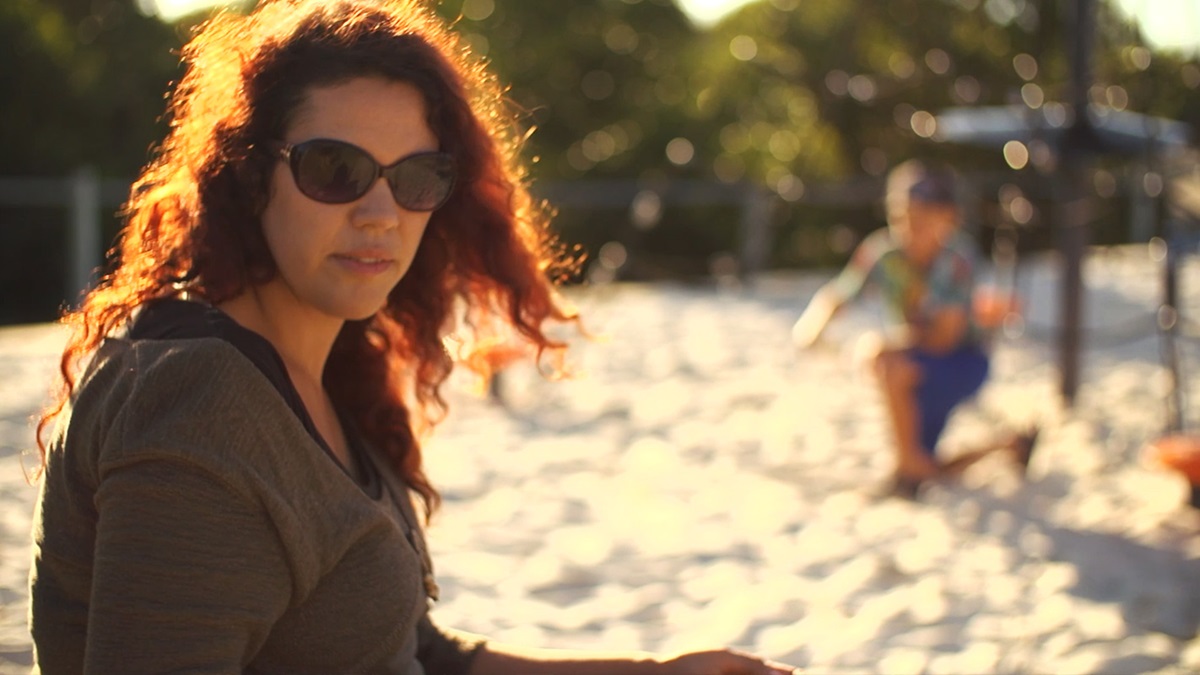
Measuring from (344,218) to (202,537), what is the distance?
44 cm

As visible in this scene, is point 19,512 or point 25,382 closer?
point 19,512

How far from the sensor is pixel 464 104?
1.61 meters

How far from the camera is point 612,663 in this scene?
173 centimetres

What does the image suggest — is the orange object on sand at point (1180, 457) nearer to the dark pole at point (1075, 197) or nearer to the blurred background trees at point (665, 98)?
the dark pole at point (1075, 197)

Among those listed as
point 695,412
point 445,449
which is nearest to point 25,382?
point 445,449

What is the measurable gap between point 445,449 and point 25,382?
2.43 metres

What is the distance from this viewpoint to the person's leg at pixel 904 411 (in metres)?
4.34

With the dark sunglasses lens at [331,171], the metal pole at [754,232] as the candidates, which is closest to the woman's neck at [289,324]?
the dark sunglasses lens at [331,171]

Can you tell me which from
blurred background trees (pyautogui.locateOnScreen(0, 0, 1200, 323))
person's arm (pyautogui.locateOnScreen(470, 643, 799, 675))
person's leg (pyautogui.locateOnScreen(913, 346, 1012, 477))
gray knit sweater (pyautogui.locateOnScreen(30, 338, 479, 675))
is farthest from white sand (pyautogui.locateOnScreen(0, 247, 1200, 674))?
blurred background trees (pyautogui.locateOnScreen(0, 0, 1200, 323))

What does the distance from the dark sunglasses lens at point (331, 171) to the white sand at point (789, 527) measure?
663mm

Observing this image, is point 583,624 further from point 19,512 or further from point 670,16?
point 670,16

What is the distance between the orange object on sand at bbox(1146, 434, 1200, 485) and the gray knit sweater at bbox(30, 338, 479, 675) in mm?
3050

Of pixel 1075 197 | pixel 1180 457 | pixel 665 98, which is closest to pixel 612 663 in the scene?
pixel 1180 457

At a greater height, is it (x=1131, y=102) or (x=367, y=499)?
(x=1131, y=102)
